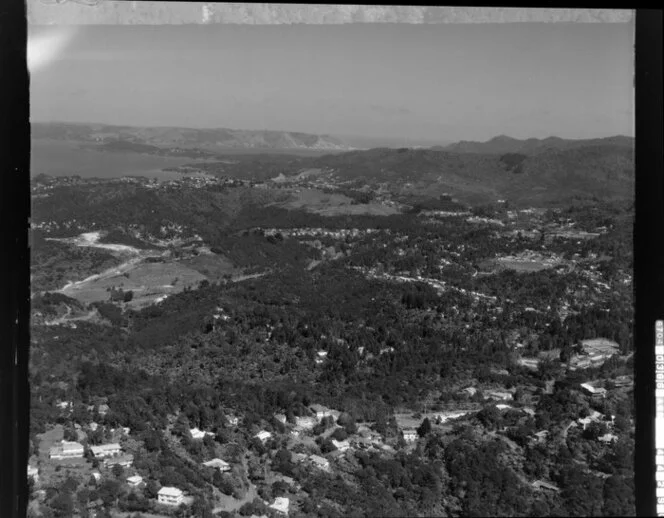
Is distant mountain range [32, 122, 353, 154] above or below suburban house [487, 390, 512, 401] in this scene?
above

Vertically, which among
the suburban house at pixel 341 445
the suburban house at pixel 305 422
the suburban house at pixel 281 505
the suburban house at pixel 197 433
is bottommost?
the suburban house at pixel 281 505

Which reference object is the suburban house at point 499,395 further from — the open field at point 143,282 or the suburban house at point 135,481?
the suburban house at point 135,481

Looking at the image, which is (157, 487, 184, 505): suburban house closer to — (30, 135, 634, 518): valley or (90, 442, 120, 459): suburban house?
(30, 135, 634, 518): valley

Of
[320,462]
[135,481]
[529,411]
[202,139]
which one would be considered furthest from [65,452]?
[529,411]

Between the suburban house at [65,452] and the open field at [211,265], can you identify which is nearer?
the suburban house at [65,452]

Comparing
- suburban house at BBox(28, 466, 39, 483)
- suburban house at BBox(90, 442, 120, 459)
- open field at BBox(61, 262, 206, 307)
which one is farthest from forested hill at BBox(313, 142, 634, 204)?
suburban house at BBox(28, 466, 39, 483)

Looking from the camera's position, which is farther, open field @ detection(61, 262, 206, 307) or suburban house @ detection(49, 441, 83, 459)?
open field @ detection(61, 262, 206, 307)

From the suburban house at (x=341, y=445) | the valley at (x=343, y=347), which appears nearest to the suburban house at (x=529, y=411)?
the valley at (x=343, y=347)
